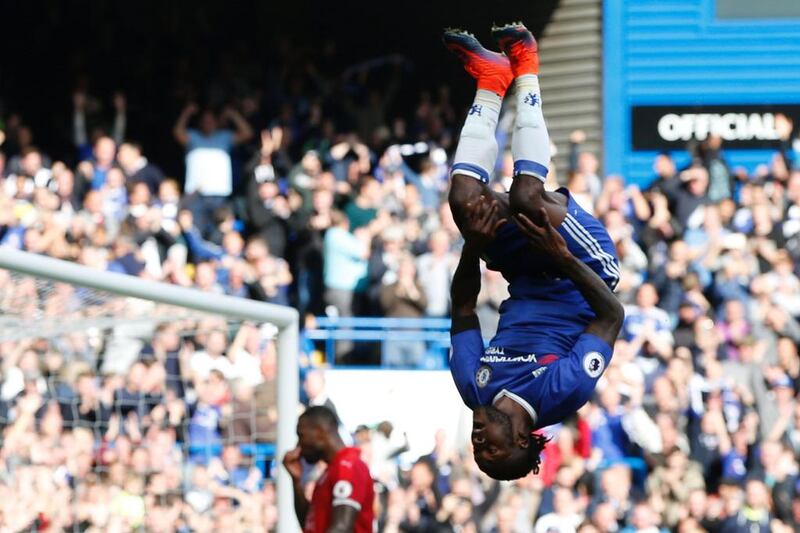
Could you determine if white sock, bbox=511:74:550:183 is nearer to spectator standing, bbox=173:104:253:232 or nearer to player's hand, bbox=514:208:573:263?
player's hand, bbox=514:208:573:263

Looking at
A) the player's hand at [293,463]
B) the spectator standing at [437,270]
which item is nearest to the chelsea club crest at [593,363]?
the player's hand at [293,463]

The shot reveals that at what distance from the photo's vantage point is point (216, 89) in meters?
16.4

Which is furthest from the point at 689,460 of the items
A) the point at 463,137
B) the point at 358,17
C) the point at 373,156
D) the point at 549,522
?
the point at 358,17

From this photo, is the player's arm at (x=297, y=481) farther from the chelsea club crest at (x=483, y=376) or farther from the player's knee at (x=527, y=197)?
the player's knee at (x=527, y=197)

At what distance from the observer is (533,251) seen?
23.1 feet

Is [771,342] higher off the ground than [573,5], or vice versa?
[573,5]

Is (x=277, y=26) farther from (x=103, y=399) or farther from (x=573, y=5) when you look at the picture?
(x=103, y=399)

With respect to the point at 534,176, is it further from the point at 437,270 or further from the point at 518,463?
the point at 437,270

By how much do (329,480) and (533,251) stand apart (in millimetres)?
2122

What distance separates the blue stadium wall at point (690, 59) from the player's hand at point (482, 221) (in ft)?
34.6

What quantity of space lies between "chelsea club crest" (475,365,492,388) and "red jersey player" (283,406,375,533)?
1690 millimetres

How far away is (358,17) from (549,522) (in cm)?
814

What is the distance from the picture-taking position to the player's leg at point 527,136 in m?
6.77

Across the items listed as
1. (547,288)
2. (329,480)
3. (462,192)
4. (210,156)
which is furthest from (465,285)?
(210,156)
